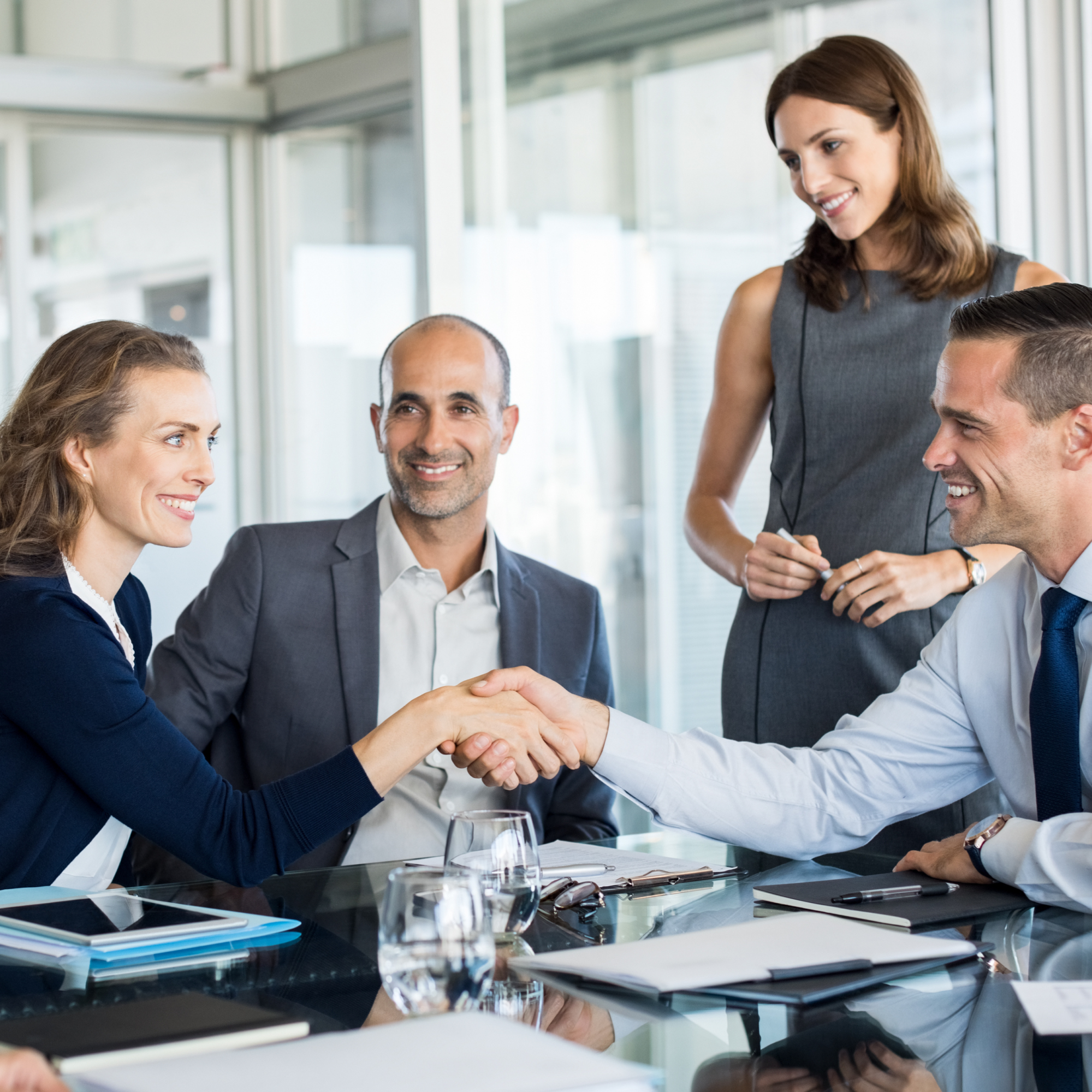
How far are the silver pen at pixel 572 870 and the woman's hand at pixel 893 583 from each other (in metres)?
0.71

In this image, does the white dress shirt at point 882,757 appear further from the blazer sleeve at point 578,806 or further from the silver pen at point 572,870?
the blazer sleeve at point 578,806

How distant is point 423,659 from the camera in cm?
237

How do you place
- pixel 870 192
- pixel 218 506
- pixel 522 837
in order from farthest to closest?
1. pixel 218 506
2. pixel 870 192
3. pixel 522 837

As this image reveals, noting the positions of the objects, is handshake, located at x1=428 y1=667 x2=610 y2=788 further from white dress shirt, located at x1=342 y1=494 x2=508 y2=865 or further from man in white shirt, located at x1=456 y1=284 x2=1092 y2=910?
white dress shirt, located at x1=342 y1=494 x2=508 y2=865

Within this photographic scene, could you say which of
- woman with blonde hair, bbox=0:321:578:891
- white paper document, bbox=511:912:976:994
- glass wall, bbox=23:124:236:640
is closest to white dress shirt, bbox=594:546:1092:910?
woman with blonde hair, bbox=0:321:578:891

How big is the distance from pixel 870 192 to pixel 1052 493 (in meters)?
0.73

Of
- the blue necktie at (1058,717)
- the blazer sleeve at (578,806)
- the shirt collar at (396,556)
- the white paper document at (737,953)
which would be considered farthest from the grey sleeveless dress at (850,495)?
the white paper document at (737,953)

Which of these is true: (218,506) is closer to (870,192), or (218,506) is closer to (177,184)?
(177,184)

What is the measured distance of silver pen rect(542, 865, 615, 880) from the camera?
5.33 feet

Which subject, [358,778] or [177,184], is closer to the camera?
[358,778]

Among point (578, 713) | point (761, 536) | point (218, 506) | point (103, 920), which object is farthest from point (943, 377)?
point (218, 506)

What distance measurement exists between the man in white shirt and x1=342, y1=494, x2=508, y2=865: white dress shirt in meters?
0.30

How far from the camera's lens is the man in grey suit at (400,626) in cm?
227

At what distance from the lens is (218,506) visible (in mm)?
4980
